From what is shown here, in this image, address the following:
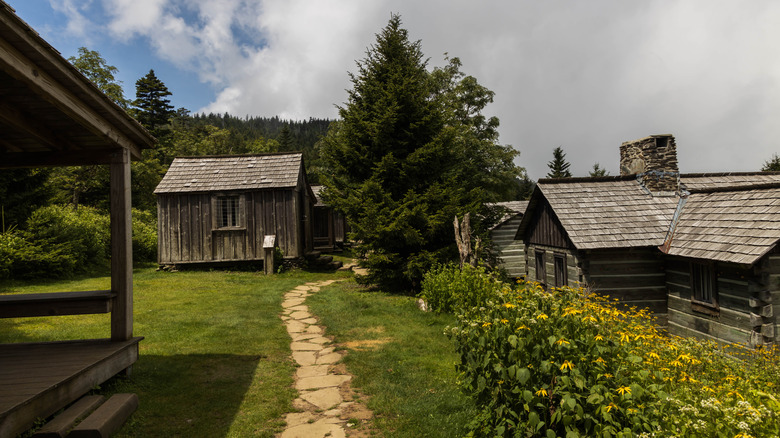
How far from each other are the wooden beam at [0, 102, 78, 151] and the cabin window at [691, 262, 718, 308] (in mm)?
13571

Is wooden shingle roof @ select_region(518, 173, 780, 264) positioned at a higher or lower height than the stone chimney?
lower

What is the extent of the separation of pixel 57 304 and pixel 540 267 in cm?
1450

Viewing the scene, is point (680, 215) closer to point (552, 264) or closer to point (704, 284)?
point (704, 284)

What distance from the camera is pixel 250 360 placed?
23.3 feet

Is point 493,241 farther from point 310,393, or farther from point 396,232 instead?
point 310,393

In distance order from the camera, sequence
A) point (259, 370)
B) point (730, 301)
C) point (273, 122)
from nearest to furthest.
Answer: point (259, 370) < point (730, 301) < point (273, 122)

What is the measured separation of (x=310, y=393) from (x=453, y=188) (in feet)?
31.1

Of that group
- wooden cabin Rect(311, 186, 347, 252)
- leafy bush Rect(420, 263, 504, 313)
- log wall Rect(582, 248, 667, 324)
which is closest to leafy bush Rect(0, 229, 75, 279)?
leafy bush Rect(420, 263, 504, 313)

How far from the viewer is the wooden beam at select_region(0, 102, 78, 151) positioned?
220 inches

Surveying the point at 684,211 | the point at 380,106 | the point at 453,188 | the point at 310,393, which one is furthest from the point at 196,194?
the point at 684,211

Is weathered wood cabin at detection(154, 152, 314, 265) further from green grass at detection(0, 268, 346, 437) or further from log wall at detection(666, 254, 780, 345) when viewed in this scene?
log wall at detection(666, 254, 780, 345)

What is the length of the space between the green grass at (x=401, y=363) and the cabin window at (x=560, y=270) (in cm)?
535

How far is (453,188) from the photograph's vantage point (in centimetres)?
1408

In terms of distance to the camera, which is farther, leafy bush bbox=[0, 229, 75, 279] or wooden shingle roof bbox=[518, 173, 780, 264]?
leafy bush bbox=[0, 229, 75, 279]
